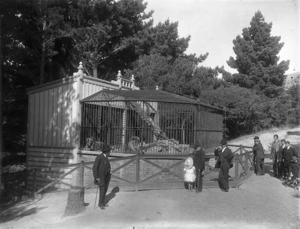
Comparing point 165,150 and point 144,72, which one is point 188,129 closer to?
point 165,150

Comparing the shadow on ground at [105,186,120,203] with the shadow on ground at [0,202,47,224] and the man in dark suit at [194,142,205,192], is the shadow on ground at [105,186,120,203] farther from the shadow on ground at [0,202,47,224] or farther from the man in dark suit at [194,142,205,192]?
the man in dark suit at [194,142,205,192]

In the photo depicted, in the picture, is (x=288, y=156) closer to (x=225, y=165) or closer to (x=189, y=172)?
(x=225, y=165)

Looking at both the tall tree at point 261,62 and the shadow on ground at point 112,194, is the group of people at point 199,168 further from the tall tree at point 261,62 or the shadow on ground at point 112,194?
the tall tree at point 261,62

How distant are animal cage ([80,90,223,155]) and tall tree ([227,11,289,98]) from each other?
19.9 meters

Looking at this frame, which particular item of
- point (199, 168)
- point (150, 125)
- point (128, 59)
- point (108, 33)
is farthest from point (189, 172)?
point (128, 59)

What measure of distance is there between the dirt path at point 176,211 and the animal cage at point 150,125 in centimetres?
366

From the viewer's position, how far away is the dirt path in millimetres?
8000

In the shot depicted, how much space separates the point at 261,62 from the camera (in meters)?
34.7

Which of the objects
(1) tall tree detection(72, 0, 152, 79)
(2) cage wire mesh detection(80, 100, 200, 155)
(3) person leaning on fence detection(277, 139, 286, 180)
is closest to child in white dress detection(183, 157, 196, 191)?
(2) cage wire mesh detection(80, 100, 200, 155)

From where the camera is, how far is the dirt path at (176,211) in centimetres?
800

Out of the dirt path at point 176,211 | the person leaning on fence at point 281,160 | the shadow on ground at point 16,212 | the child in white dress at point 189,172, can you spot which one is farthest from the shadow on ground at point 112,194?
the person leaning on fence at point 281,160

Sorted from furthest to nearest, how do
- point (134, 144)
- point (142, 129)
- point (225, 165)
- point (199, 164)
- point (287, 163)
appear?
1. point (134, 144)
2. point (142, 129)
3. point (287, 163)
4. point (225, 165)
5. point (199, 164)

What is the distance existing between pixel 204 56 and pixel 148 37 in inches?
297

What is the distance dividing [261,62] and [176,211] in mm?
29366
